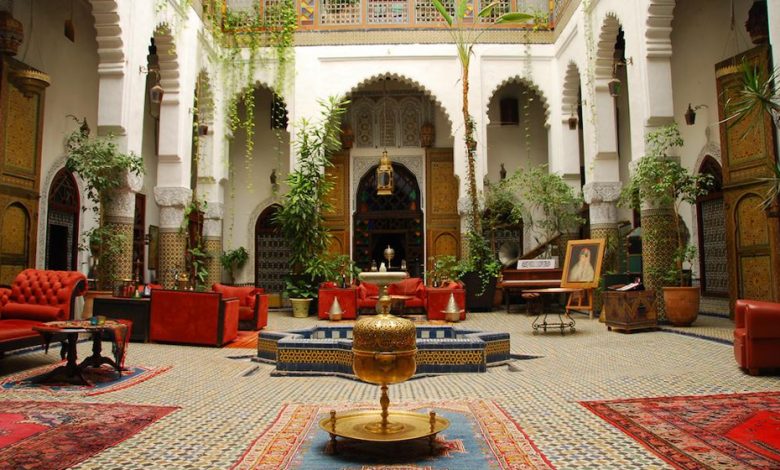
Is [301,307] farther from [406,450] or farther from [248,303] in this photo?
[406,450]

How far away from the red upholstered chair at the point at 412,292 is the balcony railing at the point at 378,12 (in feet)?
17.3

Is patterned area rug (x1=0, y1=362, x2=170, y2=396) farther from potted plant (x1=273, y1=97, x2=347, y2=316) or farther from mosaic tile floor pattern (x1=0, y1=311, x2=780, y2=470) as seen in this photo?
potted plant (x1=273, y1=97, x2=347, y2=316)

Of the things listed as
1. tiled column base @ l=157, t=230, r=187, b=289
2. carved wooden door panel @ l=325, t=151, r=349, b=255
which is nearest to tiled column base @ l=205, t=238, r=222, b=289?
tiled column base @ l=157, t=230, r=187, b=289

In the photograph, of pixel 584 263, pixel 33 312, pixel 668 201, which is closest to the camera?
pixel 33 312

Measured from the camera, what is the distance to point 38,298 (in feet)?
18.7

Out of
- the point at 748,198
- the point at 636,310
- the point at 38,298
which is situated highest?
the point at 748,198

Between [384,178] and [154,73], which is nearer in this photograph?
[154,73]

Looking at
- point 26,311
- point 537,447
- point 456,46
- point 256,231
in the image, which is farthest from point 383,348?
point 256,231

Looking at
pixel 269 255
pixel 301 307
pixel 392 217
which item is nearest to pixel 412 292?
pixel 301 307

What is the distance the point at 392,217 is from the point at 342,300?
4.20m

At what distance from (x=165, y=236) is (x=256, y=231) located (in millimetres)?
3473

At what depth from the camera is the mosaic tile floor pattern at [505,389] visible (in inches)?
112

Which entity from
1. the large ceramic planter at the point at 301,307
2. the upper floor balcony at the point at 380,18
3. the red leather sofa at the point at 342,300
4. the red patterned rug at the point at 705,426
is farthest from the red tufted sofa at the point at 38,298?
the upper floor balcony at the point at 380,18

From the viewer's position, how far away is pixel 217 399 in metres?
4.07
